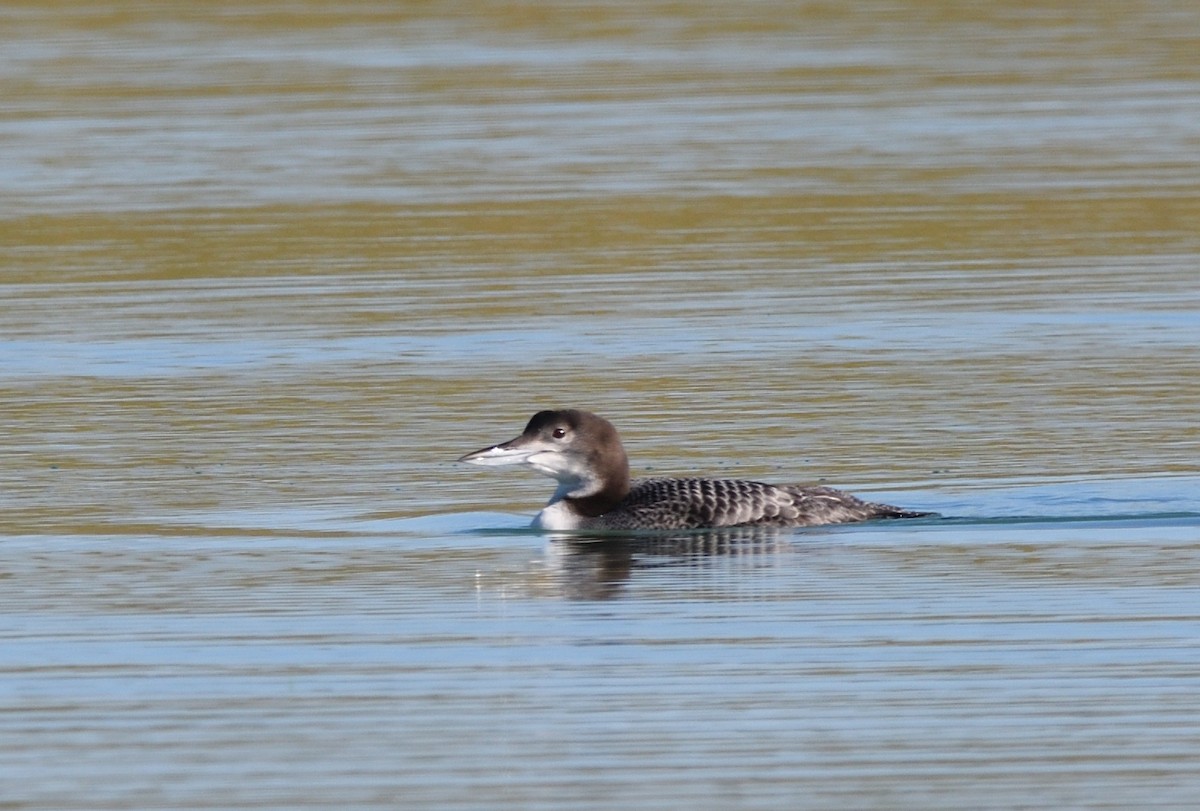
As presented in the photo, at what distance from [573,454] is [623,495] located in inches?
12.1

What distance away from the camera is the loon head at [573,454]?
13023mm

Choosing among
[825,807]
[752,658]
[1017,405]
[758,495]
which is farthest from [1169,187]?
[825,807]

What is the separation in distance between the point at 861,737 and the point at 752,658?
1.21 m

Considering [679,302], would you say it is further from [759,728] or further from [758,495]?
[759,728]

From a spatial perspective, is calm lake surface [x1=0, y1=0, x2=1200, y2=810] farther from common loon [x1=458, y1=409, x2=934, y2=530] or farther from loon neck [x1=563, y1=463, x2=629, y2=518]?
loon neck [x1=563, y1=463, x2=629, y2=518]

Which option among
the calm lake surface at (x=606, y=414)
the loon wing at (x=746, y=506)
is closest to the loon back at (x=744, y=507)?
the loon wing at (x=746, y=506)

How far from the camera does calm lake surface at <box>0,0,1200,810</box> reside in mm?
9070

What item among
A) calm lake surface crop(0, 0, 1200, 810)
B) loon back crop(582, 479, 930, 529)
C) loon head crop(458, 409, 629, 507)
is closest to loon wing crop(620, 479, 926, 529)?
loon back crop(582, 479, 930, 529)

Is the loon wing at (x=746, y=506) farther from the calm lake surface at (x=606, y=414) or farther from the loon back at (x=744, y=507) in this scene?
the calm lake surface at (x=606, y=414)

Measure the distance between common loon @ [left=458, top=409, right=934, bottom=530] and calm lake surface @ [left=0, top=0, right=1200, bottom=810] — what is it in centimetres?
16

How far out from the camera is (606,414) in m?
15.9

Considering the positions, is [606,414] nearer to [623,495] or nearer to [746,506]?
[623,495]

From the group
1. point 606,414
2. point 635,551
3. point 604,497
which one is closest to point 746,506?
point 635,551

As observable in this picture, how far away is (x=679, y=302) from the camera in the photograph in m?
20.3
